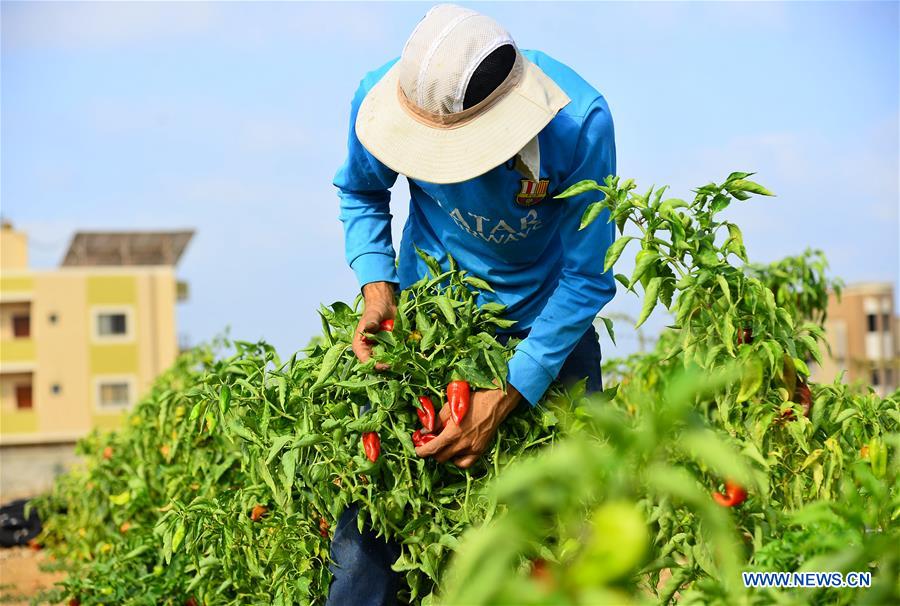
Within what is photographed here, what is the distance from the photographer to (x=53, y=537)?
22.7 feet

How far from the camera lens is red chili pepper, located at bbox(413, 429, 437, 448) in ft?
8.38

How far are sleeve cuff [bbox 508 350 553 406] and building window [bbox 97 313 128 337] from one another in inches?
1326

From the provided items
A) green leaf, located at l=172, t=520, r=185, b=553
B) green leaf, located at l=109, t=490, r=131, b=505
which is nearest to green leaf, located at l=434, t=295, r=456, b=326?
green leaf, located at l=172, t=520, r=185, b=553

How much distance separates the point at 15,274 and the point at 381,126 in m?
34.3

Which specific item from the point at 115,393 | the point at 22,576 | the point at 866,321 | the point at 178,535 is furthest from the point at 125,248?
the point at 178,535

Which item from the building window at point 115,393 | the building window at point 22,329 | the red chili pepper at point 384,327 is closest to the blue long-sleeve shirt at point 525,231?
the red chili pepper at point 384,327

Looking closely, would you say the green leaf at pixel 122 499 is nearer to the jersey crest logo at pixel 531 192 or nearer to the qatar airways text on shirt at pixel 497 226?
the qatar airways text on shirt at pixel 497 226

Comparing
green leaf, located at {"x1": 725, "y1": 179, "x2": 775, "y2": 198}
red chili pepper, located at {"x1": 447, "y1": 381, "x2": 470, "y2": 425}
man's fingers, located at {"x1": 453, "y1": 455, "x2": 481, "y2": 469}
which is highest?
green leaf, located at {"x1": 725, "y1": 179, "x2": 775, "y2": 198}

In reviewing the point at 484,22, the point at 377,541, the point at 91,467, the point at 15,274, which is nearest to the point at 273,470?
the point at 377,541

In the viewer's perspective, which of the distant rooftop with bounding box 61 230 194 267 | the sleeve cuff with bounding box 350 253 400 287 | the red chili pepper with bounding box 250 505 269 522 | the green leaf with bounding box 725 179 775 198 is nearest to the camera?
the green leaf with bounding box 725 179 775 198

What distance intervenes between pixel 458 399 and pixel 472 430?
82 millimetres

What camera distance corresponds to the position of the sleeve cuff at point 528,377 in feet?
8.56

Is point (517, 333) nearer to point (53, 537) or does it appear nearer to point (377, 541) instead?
point (377, 541)

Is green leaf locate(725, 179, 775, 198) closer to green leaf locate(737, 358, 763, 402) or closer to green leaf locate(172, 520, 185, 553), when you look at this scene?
green leaf locate(737, 358, 763, 402)
